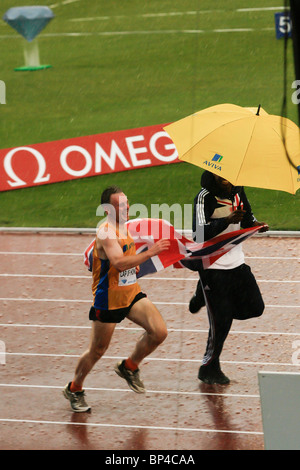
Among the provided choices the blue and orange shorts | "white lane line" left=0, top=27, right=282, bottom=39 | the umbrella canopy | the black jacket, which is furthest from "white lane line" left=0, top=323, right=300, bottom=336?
"white lane line" left=0, top=27, right=282, bottom=39

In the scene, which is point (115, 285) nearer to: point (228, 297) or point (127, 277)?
point (127, 277)

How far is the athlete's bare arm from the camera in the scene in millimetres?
6711

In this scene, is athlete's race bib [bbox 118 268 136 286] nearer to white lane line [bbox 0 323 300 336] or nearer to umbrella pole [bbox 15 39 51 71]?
white lane line [bbox 0 323 300 336]

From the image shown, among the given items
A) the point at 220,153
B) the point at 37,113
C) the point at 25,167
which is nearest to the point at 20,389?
the point at 220,153

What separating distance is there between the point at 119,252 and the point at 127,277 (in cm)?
30

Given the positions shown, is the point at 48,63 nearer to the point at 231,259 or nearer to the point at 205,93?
the point at 205,93

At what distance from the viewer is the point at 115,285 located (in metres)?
6.92

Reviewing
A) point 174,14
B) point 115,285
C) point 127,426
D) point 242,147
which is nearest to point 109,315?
point 115,285

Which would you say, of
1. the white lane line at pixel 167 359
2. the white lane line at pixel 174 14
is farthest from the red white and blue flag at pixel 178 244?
the white lane line at pixel 174 14

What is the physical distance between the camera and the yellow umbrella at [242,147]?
6.95 m

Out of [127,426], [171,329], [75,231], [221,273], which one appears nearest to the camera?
[127,426]

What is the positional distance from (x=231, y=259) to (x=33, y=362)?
221 centimetres

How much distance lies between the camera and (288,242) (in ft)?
37.4

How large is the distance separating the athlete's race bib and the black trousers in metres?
0.72
